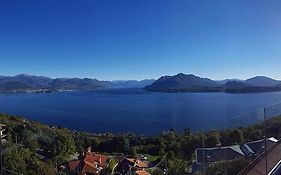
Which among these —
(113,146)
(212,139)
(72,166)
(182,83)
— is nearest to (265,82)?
(113,146)

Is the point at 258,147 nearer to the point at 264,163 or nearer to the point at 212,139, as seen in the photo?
the point at 212,139

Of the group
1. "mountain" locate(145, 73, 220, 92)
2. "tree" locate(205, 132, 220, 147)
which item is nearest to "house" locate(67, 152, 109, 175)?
"tree" locate(205, 132, 220, 147)

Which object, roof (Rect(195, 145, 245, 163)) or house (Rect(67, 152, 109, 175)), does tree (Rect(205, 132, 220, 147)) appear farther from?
house (Rect(67, 152, 109, 175))

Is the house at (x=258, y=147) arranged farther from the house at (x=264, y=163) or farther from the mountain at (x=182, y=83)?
the mountain at (x=182, y=83)

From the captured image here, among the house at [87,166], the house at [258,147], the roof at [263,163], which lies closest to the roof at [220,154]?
the house at [258,147]

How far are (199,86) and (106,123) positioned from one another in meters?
50.0

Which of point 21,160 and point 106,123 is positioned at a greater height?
point 21,160

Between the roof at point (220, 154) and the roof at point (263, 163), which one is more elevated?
the roof at point (263, 163)

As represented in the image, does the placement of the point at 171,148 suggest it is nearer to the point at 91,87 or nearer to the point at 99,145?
the point at 99,145

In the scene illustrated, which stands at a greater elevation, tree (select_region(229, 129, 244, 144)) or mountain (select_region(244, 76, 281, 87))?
mountain (select_region(244, 76, 281, 87))

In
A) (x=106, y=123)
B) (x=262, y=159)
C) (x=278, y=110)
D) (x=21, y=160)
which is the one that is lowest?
(x=106, y=123)

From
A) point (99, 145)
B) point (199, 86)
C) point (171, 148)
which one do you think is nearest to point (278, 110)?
point (171, 148)

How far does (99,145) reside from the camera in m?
18.5

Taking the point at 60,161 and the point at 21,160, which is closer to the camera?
the point at 21,160
